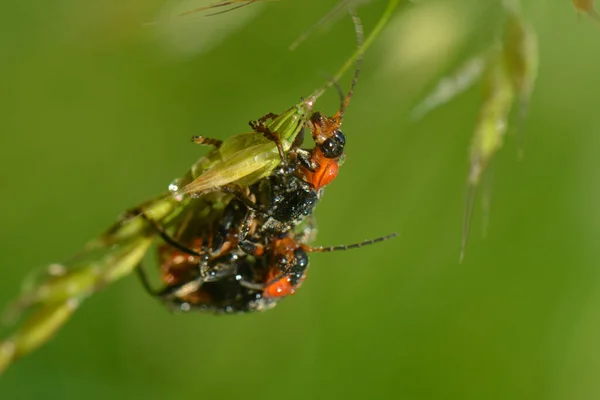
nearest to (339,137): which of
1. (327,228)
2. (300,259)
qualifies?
(300,259)

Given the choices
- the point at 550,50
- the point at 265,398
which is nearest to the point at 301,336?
the point at 265,398

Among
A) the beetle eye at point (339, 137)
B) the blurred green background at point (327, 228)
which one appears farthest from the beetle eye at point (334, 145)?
the blurred green background at point (327, 228)

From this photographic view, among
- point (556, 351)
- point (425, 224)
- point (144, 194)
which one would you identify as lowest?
point (556, 351)

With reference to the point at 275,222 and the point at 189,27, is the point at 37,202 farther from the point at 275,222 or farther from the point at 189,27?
the point at 275,222

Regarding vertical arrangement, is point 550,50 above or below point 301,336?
above

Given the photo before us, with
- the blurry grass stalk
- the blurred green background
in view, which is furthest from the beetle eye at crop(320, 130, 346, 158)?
the blurred green background

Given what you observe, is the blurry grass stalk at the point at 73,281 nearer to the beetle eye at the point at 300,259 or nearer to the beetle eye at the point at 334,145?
the beetle eye at the point at 334,145

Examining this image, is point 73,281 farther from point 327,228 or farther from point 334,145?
point 327,228

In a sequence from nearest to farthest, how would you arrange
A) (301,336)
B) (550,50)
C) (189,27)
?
(189,27) → (550,50) → (301,336)
